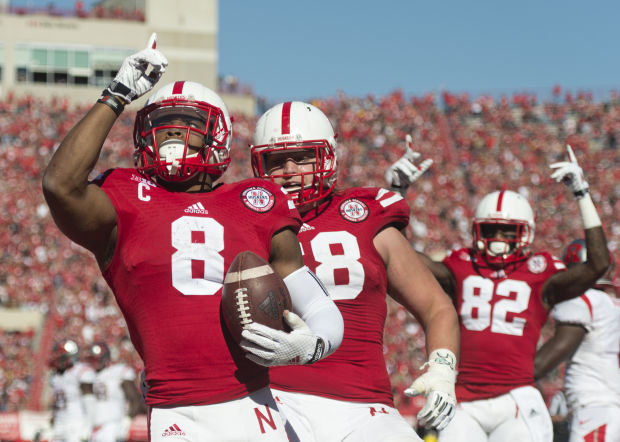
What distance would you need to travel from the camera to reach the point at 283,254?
3.10 m

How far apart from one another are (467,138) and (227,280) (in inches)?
1041

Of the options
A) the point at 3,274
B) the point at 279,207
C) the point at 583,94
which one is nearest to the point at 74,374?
the point at 279,207

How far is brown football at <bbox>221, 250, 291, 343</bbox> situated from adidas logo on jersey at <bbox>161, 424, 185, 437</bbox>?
1.10 ft

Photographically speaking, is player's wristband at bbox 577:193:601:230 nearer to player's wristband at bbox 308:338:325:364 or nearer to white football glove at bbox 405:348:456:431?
white football glove at bbox 405:348:456:431

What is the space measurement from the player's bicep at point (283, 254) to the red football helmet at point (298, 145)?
0.72 meters

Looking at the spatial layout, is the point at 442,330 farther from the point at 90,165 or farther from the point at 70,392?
the point at 70,392

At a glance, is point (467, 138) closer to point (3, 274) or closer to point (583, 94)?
point (583, 94)

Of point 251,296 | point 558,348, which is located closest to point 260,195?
point 251,296

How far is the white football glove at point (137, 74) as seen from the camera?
9.70ft

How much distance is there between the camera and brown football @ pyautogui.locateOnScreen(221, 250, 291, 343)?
A: 9.07 feet

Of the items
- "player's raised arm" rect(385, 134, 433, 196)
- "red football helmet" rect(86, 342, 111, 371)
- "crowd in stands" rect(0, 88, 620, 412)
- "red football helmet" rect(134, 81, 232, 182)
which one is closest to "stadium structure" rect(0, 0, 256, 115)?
"crowd in stands" rect(0, 88, 620, 412)

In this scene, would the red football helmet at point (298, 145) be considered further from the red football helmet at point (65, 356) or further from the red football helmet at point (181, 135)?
the red football helmet at point (65, 356)

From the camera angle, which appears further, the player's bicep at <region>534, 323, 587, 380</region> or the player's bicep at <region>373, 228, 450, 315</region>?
the player's bicep at <region>534, 323, 587, 380</region>

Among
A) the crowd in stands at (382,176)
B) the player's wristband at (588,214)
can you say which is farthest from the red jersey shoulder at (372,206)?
the crowd in stands at (382,176)
